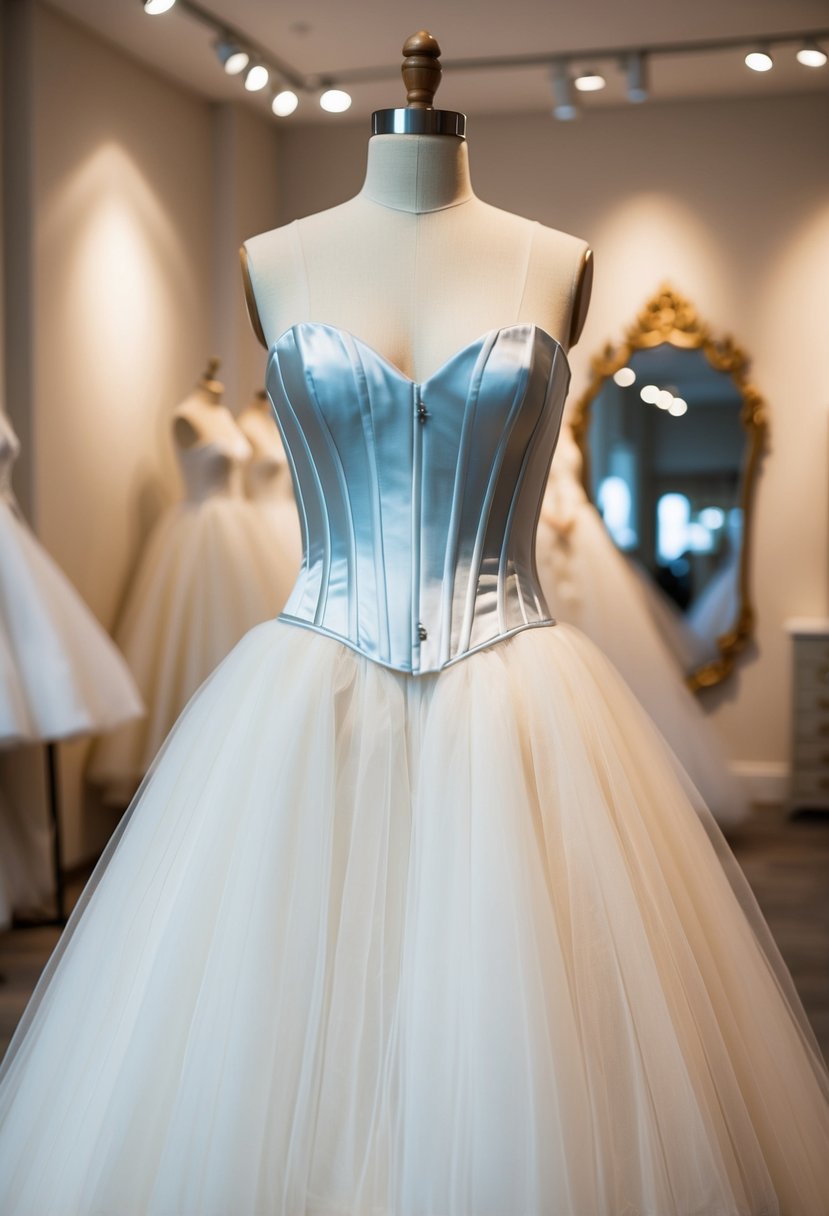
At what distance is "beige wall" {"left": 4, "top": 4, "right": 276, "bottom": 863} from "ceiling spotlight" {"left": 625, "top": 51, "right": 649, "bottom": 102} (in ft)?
5.27

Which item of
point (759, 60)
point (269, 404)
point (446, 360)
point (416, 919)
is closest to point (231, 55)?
point (269, 404)

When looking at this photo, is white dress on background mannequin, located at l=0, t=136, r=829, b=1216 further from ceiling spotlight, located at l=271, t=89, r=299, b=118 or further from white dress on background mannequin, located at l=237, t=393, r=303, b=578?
white dress on background mannequin, located at l=237, t=393, r=303, b=578

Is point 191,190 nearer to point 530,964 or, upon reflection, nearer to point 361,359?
point 361,359

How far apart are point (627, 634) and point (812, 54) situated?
6.69 feet

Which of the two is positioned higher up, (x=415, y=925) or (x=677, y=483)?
(x=677, y=483)

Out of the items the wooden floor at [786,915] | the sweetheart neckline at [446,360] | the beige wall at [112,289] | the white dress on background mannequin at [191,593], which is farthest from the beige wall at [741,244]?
the sweetheart neckline at [446,360]

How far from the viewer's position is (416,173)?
1812 mm

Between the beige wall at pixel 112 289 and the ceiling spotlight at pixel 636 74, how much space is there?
1606 mm

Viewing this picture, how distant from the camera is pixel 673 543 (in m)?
5.49

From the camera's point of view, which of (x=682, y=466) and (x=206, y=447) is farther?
(x=682, y=466)

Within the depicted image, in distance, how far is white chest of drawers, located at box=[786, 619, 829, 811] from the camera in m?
5.13

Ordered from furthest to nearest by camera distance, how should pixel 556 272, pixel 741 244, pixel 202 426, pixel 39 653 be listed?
pixel 741 244 < pixel 202 426 < pixel 39 653 < pixel 556 272

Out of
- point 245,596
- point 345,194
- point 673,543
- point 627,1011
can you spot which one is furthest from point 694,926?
point 345,194

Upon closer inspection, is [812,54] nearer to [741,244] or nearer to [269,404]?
[741,244]
